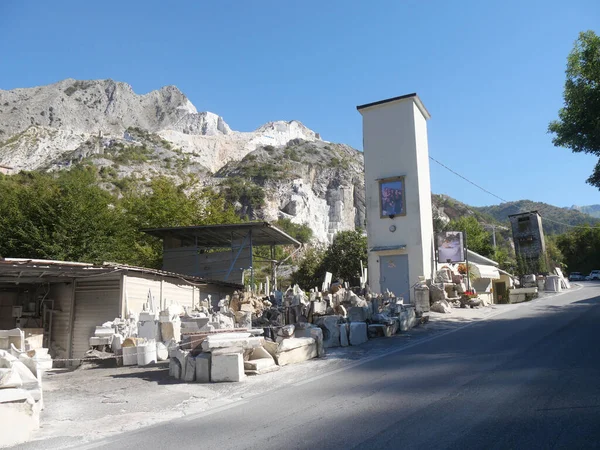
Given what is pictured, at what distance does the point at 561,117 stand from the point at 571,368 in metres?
13.0

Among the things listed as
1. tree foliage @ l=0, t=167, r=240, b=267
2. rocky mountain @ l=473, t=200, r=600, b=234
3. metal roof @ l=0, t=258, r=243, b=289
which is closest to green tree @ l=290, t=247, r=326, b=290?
tree foliage @ l=0, t=167, r=240, b=267

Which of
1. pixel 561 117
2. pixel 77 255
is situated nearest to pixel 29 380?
pixel 561 117

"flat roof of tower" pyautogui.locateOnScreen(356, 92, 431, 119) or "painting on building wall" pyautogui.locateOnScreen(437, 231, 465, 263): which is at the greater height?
"flat roof of tower" pyautogui.locateOnScreen(356, 92, 431, 119)

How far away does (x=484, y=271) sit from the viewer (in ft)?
113

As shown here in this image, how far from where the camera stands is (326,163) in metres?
113

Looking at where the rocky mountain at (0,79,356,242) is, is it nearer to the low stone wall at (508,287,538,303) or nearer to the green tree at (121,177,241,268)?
the green tree at (121,177,241,268)

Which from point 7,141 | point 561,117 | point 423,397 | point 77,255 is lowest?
point 423,397

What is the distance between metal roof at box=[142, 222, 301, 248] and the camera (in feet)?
71.6

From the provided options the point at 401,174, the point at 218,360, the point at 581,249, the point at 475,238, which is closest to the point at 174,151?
the point at 475,238

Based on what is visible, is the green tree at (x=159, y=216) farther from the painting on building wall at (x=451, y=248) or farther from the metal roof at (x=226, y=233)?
the painting on building wall at (x=451, y=248)

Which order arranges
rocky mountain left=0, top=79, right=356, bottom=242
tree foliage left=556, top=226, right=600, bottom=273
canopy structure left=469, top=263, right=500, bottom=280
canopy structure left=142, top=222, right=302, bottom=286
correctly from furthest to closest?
1. rocky mountain left=0, top=79, right=356, bottom=242
2. tree foliage left=556, top=226, right=600, bottom=273
3. canopy structure left=469, top=263, right=500, bottom=280
4. canopy structure left=142, top=222, right=302, bottom=286

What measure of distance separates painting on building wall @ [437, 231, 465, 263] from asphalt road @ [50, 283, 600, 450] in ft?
52.5

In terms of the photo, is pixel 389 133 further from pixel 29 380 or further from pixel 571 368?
pixel 29 380

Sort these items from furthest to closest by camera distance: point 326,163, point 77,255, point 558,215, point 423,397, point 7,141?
point 558,215 < point 7,141 < point 326,163 < point 77,255 < point 423,397
